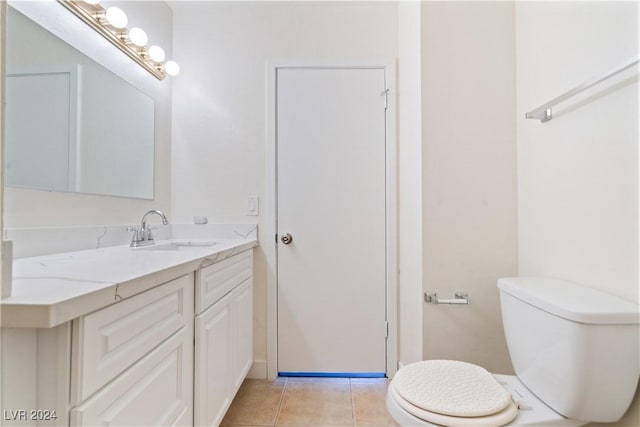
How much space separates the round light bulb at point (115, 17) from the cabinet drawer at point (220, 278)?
121 cm

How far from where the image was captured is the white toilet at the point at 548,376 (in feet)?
2.52

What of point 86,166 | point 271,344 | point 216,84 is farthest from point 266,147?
point 271,344

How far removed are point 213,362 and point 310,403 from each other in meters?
0.70

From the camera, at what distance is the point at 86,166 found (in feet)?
4.11

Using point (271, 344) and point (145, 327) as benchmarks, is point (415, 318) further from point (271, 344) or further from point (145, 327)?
point (145, 327)

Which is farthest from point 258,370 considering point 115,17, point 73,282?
point 115,17

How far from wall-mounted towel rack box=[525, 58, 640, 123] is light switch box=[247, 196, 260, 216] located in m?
1.47

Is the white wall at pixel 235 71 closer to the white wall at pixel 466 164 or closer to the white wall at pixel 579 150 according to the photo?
the white wall at pixel 466 164

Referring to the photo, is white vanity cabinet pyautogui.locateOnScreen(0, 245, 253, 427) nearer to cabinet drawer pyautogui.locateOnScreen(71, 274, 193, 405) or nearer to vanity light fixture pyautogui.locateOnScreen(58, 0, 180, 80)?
cabinet drawer pyautogui.locateOnScreen(71, 274, 193, 405)

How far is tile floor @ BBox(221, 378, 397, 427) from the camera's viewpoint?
1.45 m

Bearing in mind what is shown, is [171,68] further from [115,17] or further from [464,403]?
[464,403]

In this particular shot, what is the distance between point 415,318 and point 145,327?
3.95ft

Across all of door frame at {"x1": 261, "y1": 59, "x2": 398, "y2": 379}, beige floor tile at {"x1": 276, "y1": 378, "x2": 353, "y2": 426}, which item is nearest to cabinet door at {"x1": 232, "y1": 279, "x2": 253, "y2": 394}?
door frame at {"x1": 261, "y1": 59, "x2": 398, "y2": 379}

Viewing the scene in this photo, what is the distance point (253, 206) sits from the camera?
185 centimetres
